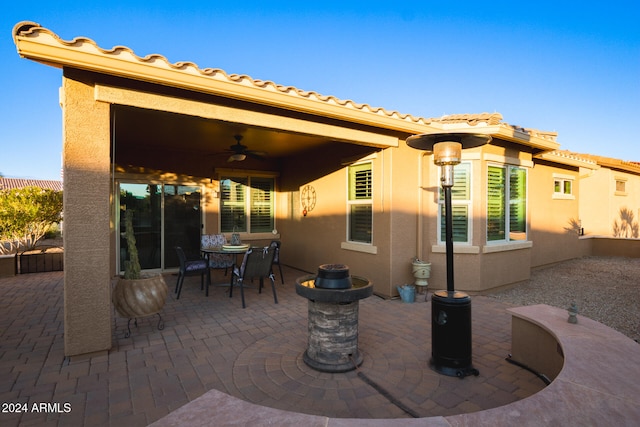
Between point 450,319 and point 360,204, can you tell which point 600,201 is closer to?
point 360,204

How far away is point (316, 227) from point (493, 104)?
487 centimetres

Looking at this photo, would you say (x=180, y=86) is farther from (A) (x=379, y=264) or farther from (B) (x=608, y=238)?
(B) (x=608, y=238)

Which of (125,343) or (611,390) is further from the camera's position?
(125,343)

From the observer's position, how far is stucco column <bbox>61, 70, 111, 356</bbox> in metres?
3.14

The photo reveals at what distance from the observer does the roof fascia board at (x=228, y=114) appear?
3341 millimetres

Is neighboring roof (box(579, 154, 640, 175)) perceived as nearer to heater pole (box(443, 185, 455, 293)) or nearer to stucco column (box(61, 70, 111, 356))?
heater pole (box(443, 185, 455, 293))

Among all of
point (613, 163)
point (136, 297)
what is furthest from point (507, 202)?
point (613, 163)

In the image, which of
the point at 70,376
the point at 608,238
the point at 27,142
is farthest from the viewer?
the point at 27,142

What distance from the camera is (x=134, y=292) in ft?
12.5

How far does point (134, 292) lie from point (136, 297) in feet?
0.21

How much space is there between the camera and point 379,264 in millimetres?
5781

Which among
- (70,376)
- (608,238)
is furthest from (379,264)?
(608,238)

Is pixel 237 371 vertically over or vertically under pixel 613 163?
Result: under

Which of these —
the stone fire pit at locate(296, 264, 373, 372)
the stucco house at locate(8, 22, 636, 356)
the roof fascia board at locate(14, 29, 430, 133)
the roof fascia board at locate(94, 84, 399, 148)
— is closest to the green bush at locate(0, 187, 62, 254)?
the stucco house at locate(8, 22, 636, 356)
